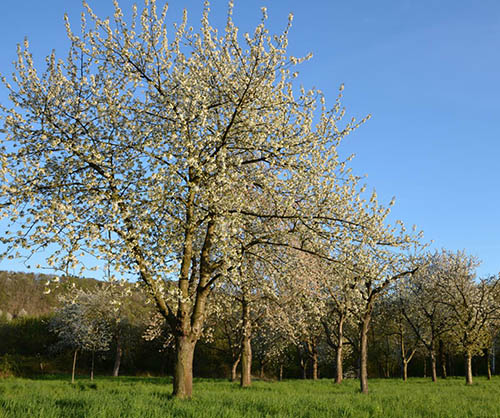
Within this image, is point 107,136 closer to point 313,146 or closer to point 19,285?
point 313,146

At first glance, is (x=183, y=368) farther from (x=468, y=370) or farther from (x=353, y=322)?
(x=353, y=322)

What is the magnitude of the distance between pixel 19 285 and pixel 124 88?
96.8 metres

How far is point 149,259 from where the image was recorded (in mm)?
13727

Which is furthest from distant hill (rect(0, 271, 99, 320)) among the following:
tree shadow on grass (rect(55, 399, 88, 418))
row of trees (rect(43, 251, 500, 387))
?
tree shadow on grass (rect(55, 399, 88, 418))

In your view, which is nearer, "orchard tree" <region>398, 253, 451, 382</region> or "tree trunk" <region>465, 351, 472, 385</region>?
"tree trunk" <region>465, 351, 472, 385</region>

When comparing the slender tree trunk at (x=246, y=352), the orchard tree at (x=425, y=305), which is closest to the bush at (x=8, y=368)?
the slender tree trunk at (x=246, y=352)

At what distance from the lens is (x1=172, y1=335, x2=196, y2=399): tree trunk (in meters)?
14.0

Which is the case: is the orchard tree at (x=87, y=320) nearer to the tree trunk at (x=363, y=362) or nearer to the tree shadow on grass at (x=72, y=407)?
the tree trunk at (x=363, y=362)

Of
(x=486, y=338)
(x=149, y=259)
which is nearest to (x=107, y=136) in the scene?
(x=149, y=259)

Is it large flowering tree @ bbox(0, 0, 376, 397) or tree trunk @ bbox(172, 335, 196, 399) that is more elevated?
large flowering tree @ bbox(0, 0, 376, 397)

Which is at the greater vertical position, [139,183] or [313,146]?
[313,146]

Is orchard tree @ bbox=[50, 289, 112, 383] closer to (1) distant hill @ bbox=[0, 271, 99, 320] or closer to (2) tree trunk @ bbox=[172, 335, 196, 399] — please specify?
(2) tree trunk @ bbox=[172, 335, 196, 399]

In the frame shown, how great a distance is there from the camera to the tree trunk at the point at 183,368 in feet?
45.9

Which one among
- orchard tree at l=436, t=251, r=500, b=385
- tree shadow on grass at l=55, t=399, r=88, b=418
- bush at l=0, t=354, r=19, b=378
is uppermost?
orchard tree at l=436, t=251, r=500, b=385
